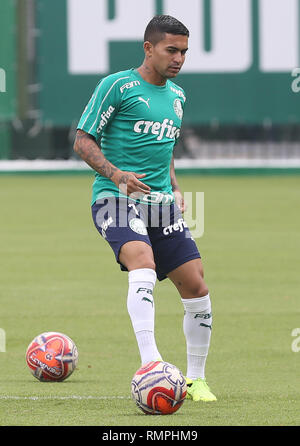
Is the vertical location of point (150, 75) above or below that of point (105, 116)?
above

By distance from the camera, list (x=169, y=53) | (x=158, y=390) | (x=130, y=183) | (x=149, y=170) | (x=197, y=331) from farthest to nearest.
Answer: (x=197, y=331) → (x=149, y=170) → (x=169, y=53) → (x=130, y=183) → (x=158, y=390)

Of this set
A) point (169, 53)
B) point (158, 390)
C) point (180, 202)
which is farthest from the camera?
point (180, 202)

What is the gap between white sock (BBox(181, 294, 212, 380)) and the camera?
751cm

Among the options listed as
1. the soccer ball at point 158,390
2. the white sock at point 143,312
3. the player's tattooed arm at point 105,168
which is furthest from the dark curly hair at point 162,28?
the soccer ball at point 158,390

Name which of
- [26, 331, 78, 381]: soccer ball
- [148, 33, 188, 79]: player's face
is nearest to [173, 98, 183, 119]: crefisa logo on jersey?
[148, 33, 188, 79]: player's face

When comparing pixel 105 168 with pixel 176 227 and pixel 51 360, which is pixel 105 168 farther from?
pixel 51 360

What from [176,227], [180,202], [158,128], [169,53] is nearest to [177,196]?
[180,202]

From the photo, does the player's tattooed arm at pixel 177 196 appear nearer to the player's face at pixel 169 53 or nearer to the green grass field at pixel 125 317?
the player's face at pixel 169 53

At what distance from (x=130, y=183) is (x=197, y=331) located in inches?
47.2

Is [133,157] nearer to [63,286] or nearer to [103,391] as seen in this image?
[103,391]

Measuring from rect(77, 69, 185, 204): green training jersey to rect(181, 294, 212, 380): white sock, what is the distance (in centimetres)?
71

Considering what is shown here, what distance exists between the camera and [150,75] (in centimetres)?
744

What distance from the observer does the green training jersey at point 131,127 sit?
7.25 meters

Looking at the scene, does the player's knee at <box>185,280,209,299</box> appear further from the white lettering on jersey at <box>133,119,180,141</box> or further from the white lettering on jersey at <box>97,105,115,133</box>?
the white lettering on jersey at <box>97,105,115,133</box>
